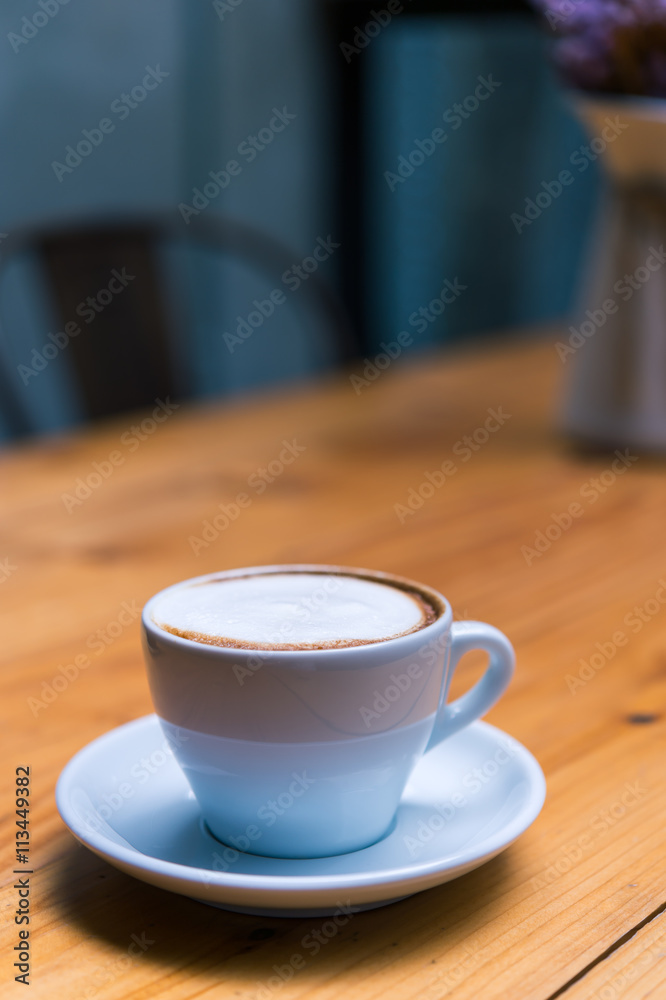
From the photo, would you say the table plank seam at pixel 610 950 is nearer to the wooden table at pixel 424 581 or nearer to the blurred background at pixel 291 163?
the wooden table at pixel 424 581

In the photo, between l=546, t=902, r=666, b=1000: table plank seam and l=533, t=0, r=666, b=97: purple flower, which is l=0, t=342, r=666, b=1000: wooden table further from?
l=533, t=0, r=666, b=97: purple flower

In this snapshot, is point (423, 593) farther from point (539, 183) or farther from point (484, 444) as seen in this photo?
point (539, 183)

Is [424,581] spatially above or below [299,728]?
below

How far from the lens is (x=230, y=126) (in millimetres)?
2365

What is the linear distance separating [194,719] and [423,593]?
10 cm

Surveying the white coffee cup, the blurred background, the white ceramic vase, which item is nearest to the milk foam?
the white coffee cup

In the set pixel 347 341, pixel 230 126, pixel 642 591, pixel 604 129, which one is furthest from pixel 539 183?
pixel 642 591

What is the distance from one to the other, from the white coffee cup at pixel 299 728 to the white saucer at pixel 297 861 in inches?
0.4

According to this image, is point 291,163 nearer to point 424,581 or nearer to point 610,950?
point 424,581

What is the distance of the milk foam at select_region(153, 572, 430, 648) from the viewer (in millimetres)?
381

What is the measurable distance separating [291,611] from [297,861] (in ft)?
0.28

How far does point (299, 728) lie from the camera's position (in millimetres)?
375

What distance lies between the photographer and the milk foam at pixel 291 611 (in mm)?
381

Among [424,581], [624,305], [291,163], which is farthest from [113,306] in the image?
[291,163]
